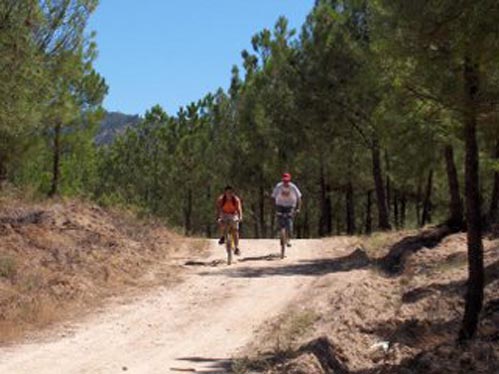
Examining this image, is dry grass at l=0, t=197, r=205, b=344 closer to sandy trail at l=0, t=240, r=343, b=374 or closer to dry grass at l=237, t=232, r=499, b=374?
sandy trail at l=0, t=240, r=343, b=374

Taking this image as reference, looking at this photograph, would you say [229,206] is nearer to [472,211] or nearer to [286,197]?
[286,197]

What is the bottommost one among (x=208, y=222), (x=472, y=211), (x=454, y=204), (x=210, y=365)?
(x=210, y=365)

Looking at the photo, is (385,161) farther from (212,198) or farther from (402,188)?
(212,198)

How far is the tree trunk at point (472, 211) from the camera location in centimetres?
824

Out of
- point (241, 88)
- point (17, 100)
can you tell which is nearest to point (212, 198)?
point (241, 88)

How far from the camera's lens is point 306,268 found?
656 inches

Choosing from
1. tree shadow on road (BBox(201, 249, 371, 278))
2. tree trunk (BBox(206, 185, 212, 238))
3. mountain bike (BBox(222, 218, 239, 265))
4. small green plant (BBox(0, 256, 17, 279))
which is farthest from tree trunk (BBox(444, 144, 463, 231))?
tree trunk (BBox(206, 185, 212, 238))

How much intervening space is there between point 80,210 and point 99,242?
9.41 ft

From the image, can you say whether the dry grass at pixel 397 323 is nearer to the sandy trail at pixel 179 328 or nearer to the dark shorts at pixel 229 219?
the sandy trail at pixel 179 328

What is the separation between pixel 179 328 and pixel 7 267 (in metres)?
3.91

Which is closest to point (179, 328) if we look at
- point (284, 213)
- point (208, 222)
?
point (284, 213)

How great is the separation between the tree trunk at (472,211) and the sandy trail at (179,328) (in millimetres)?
2840

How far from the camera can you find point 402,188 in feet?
145

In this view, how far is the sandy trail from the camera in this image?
878 centimetres
